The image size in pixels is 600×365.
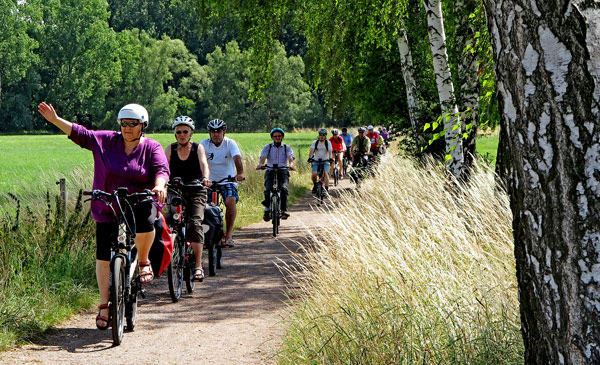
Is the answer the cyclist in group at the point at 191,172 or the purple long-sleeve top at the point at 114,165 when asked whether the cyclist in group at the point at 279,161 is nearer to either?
the cyclist in group at the point at 191,172

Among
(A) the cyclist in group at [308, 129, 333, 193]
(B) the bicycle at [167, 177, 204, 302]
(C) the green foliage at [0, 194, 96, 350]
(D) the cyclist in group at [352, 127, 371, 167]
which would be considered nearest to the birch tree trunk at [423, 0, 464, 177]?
(B) the bicycle at [167, 177, 204, 302]

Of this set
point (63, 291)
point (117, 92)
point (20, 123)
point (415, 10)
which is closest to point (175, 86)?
point (117, 92)

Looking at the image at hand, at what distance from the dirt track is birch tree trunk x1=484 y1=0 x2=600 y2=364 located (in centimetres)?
295

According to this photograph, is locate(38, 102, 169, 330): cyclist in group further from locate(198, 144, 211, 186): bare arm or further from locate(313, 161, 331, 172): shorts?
locate(313, 161, 331, 172): shorts

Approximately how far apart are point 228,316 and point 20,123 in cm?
8257

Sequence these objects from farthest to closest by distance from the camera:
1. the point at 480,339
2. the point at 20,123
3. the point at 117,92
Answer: the point at 117,92, the point at 20,123, the point at 480,339

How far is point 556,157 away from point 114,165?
4.38 meters

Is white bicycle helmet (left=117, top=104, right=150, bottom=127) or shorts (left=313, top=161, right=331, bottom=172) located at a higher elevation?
white bicycle helmet (left=117, top=104, right=150, bottom=127)

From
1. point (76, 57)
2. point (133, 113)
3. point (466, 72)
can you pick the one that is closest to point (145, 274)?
point (133, 113)

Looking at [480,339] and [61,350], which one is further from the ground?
[480,339]

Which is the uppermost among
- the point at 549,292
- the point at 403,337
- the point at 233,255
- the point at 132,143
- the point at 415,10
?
the point at 415,10

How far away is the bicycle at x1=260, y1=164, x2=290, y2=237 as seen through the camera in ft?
44.1

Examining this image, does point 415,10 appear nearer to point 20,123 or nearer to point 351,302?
point 351,302

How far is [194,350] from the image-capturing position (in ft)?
20.5
